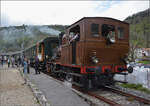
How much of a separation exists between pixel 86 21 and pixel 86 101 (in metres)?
3.41

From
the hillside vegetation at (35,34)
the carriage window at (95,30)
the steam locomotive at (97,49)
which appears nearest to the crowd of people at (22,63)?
the hillside vegetation at (35,34)

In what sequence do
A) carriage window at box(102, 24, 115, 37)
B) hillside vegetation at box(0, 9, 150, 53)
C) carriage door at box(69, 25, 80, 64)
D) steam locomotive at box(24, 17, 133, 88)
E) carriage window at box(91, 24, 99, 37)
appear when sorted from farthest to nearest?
hillside vegetation at box(0, 9, 150, 53) → carriage door at box(69, 25, 80, 64) → carriage window at box(102, 24, 115, 37) → carriage window at box(91, 24, 99, 37) → steam locomotive at box(24, 17, 133, 88)

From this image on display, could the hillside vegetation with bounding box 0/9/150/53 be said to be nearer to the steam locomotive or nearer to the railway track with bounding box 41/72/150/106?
the steam locomotive

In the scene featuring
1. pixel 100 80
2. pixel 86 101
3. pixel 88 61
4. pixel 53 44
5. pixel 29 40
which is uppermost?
pixel 29 40

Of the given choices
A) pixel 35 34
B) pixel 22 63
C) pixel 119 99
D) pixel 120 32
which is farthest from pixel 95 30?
pixel 35 34

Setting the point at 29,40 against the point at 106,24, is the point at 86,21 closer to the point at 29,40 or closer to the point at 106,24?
the point at 106,24

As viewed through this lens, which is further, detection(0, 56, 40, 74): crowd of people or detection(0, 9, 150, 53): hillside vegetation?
detection(0, 9, 150, 53): hillside vegetation

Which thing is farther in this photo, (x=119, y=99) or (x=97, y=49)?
(x=97, y=49)

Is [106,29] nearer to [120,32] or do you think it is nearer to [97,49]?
[120,32]

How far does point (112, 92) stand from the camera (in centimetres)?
809

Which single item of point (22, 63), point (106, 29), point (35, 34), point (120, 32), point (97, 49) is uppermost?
point (35, 34)

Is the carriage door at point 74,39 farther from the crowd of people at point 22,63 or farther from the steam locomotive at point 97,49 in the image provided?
the crowd of people at point 22,63

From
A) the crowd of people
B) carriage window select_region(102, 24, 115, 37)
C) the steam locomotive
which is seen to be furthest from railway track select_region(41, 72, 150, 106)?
the crowd of people

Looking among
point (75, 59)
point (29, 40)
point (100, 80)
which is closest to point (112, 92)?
point (100, 80)
